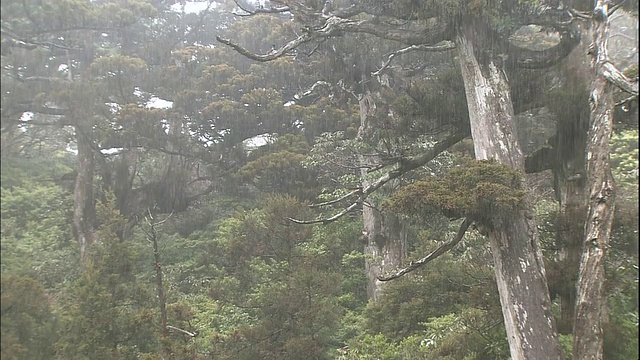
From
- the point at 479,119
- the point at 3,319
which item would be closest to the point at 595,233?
the point at 479,119

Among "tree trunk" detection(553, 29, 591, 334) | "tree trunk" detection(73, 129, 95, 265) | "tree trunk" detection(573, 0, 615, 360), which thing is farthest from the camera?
"tree trunk" detection(553, 29, 591, 334)

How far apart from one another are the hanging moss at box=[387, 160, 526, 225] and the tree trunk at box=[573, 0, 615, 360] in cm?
69

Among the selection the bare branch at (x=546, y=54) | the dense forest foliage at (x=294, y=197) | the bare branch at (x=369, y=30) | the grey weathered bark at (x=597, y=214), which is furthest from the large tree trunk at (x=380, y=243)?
the grey weathered bark at (x=597, y=214)

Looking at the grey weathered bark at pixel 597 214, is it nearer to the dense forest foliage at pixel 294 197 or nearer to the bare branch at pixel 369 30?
the dense forest foliage at pixel 294 197

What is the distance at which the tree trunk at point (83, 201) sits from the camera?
579 centimetres

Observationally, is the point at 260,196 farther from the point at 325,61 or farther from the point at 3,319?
the point at 3,319

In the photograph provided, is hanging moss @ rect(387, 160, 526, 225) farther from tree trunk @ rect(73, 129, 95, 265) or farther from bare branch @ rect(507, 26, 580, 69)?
tree trunk @ rect(73, 129, 95, 265)

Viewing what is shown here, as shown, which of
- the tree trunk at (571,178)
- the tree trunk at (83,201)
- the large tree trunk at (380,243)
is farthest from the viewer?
the large tree trunk at (380,243)

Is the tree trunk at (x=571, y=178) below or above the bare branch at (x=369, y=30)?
below

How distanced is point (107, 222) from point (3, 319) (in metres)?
3.40

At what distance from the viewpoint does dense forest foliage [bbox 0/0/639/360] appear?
14.2 ft

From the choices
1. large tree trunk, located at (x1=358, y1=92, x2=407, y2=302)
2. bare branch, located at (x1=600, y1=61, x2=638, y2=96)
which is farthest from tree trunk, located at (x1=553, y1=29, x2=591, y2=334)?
large tree trunk, located at (x1=358, y1=92, x2=407, y2=302)

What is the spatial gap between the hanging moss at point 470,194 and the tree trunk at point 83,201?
12.2ft

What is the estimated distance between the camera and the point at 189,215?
1485cm
